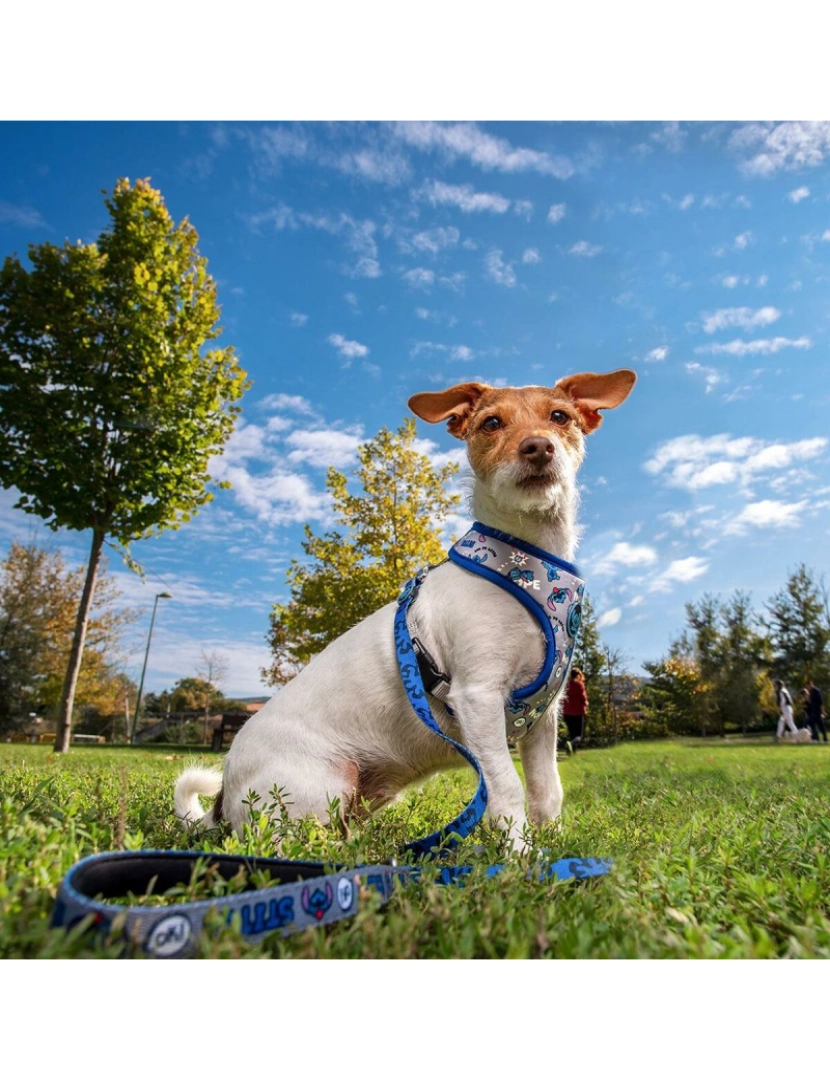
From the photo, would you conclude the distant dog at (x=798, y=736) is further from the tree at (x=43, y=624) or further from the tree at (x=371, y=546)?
the tree at (x=43, y=624)

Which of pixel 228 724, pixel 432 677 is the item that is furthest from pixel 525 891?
pixel 228 724

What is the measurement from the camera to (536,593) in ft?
9.78

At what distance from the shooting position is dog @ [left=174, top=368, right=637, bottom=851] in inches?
112

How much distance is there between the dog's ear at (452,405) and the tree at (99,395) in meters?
11.5

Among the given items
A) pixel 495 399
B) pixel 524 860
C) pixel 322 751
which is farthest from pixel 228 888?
pixel 495 399

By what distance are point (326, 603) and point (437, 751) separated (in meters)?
15.0

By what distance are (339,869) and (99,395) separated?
543 inches

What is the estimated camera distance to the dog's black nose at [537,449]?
299 cm

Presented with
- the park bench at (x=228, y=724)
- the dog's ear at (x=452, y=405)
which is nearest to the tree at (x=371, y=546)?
the park bench at (x=228, y=724)

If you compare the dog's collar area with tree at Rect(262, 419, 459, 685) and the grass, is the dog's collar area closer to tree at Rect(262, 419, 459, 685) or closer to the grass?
the grass

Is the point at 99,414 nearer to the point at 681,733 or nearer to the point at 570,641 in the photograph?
the point at 570,641

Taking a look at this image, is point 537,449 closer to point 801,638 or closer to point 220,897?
point 220,897

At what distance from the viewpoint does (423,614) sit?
123 inches

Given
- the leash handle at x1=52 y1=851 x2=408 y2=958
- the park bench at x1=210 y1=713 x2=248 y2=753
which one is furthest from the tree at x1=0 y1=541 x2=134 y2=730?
the leash handle at x1=52 y1=851 x2=408 y2=958
